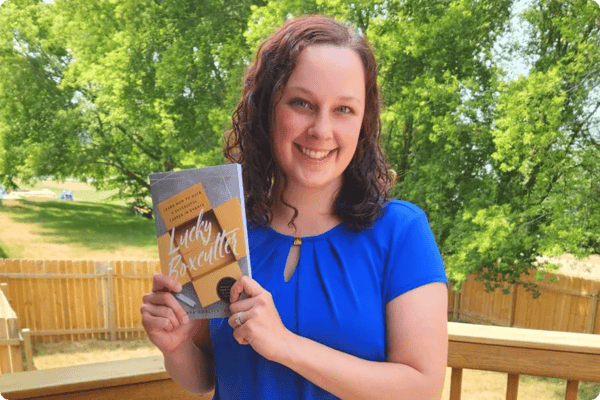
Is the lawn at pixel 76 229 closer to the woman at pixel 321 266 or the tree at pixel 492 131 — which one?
the tree at pixel 492 131

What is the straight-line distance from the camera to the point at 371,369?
73 centimetres

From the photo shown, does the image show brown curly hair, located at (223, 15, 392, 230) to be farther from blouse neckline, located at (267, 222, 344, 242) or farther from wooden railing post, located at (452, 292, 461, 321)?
wooden railing post, located at (452, 292, 461, 321)

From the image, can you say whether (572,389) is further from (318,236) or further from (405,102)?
(405,102)

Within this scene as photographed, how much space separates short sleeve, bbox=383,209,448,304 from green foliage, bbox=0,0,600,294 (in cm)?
452

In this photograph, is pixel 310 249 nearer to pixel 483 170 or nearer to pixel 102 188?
pixel 483 170

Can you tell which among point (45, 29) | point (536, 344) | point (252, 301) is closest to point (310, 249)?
point (252, 301)

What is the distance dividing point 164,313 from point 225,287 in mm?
119

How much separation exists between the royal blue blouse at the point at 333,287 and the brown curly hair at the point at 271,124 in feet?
0.13

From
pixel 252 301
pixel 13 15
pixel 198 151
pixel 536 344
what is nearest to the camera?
pixel 252 301

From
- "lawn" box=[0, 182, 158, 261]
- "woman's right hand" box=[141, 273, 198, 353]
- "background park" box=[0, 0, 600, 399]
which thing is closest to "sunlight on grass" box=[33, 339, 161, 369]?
"background park" box=[0, 0, 600, 399]

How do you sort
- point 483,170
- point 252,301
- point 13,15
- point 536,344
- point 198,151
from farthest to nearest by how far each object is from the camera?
1. point 13,15
2. point 198,151
3. point 483,170
4. point 536,344
5. point 252,301

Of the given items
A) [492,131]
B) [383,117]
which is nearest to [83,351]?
[383,117]

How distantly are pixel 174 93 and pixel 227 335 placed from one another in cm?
920

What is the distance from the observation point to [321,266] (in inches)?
32.5
